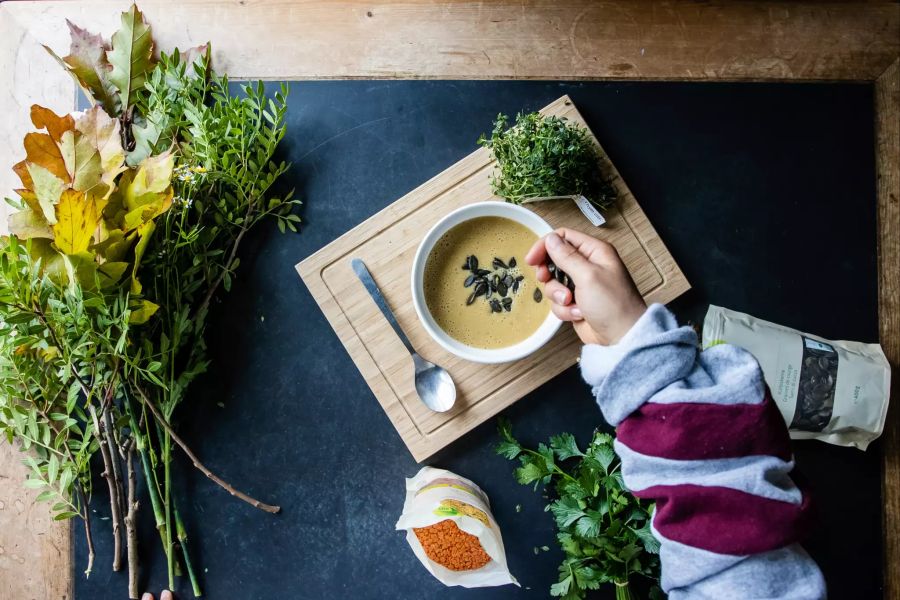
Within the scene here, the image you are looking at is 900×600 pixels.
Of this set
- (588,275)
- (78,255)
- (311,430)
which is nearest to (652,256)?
(588,275)

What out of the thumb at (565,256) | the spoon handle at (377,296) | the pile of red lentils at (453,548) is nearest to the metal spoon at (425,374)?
the spoon handle at (377,296)

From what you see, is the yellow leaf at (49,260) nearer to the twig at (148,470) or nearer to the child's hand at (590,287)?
the twig at (148,470)

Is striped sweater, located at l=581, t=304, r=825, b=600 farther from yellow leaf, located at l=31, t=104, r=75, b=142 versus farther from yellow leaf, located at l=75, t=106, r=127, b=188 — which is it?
yellow leaf, located at l=31, t=104, r=75, b=142

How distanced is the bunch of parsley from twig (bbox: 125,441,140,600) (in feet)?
2.65

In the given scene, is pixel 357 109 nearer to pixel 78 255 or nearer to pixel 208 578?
pixel 78 255

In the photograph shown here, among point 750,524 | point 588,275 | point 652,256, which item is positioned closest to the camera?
point 750,524

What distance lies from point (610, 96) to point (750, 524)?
91cm

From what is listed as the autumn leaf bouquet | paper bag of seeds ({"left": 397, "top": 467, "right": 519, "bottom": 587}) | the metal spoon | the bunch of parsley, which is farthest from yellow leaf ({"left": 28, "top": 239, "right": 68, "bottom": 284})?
the bunch of parsley

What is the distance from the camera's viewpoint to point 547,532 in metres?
1.47

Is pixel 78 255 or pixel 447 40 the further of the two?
pixel 447 40

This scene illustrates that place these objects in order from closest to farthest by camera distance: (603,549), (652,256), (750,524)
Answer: (750,524), (603,549), (652,256)

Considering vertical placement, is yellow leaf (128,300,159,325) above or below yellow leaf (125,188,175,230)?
below

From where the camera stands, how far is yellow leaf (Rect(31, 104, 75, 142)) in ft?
3.93

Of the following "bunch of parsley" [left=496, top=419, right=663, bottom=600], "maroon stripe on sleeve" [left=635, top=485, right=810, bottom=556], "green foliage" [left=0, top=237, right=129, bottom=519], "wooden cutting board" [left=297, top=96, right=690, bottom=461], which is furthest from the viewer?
"wooden cutting board" [left=297, top=96, right=690, bottom=461]
